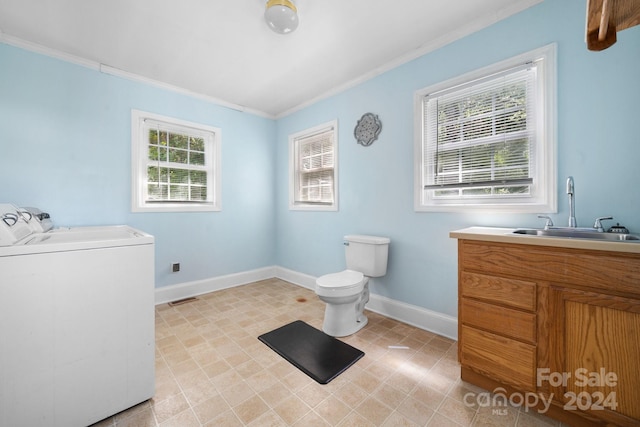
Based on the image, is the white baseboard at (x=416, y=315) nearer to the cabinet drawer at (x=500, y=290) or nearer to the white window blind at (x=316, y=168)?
the cabinet drawer at (x=500, y=290)

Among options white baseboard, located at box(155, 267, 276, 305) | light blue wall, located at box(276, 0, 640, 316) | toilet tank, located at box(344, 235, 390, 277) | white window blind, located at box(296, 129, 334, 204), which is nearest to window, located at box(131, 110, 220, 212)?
white baseboard, located at box(155, 267, 276, 305)

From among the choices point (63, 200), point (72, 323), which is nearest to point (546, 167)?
point (72, 323)

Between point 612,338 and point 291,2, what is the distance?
2.60m

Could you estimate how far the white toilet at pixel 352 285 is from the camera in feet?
7.00

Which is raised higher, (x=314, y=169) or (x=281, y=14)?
(x=281, y=14)

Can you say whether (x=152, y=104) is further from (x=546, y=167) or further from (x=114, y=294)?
(x=546, y=167)

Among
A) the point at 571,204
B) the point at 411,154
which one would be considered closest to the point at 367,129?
the point at 411,154

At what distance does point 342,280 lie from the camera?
7.34ft

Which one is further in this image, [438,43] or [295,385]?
[438,43]

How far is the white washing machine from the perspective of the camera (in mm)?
1124

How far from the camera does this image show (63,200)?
2.38 metres

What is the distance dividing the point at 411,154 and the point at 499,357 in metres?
1.68

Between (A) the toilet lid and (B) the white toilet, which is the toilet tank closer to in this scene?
(B) the white toilet

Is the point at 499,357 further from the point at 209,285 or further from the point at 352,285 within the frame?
the point at 209,285
